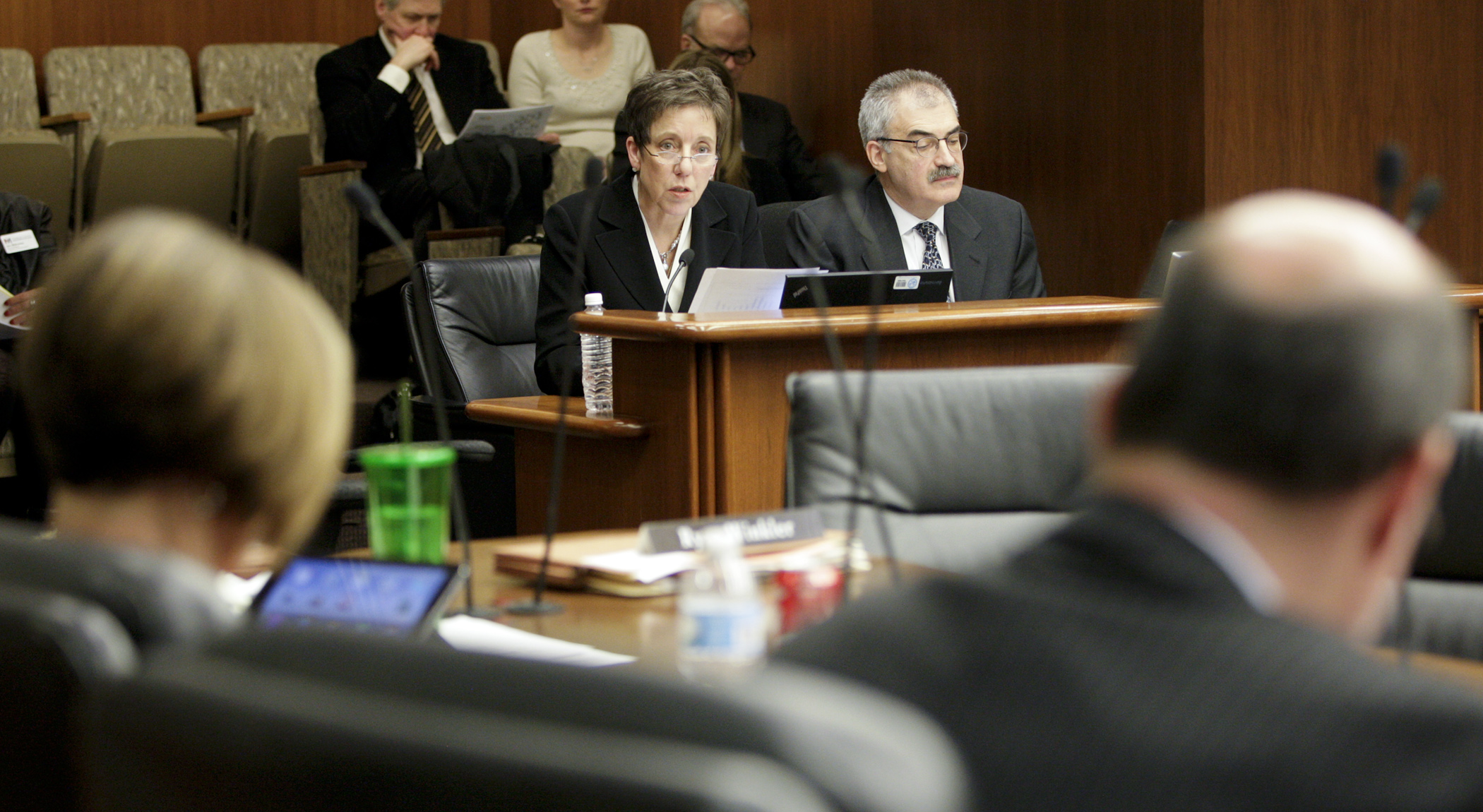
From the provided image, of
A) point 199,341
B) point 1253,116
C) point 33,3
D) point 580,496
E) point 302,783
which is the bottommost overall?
point 580,496

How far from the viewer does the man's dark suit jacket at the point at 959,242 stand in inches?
154

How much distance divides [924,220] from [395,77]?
290cm

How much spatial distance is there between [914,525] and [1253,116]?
9.62 ft

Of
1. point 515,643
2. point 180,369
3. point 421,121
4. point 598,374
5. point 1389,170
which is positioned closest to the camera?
point 180,369

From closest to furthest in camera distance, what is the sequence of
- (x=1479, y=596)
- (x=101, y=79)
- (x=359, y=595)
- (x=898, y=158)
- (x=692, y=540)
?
1. (x=359, y=595)
2. (x=692, y=540)
3. (x=1479, y=596)
4. (x=898, y=158)
5. (x=101, y=79)

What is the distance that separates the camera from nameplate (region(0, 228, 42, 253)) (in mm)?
4676

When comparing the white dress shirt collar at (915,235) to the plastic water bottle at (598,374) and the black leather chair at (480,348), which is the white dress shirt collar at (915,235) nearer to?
the black leather chair at (480,348)

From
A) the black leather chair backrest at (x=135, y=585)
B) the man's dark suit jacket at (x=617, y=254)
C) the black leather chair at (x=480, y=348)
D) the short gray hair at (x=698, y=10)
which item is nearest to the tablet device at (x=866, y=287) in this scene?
the man's dark suit jacket at (x=617, y=254)

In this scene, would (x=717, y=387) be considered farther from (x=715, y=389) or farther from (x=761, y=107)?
(x=761, y=107)

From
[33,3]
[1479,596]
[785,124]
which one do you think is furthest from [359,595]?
[33,3]

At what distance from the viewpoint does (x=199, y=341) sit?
0.89 meters

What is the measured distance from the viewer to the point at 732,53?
20.6 ft

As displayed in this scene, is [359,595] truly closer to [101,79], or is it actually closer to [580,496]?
[580,496]

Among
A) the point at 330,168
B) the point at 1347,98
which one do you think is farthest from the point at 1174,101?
the point at 330,168
